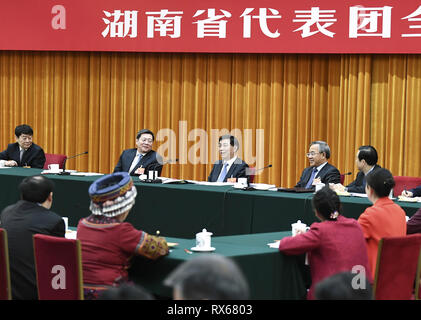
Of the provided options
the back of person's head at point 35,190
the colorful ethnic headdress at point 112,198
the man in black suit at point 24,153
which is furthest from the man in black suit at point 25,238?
the man in black suit at point 24,153

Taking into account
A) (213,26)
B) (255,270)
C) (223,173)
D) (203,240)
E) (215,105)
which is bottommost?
(255,270)

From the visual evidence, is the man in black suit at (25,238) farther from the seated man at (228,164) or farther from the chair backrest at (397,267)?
the seated man at (228,164)

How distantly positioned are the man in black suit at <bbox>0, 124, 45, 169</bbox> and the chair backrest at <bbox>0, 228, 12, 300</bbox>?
12.1 feet

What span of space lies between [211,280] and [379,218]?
2.20 m

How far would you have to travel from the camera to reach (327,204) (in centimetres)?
328

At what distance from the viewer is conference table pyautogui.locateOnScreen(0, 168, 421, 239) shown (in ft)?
15.7

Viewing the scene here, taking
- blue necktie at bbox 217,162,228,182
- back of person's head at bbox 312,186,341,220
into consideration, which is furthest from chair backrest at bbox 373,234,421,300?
blue necktie at bbox 217,162,228,182

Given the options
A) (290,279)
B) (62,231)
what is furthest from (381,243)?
(62,231)

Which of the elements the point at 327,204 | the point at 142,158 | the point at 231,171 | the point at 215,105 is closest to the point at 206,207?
the point at 231,171

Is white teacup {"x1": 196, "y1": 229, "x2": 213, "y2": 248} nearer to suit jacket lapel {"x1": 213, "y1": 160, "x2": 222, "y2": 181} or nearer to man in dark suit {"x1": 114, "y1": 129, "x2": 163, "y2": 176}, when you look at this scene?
suit jacket lapel {"x1": 213, "y1": 160, "x2": 222, "y2": 181}

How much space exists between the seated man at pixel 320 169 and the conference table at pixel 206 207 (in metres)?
0.65

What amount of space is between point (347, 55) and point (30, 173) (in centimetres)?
316

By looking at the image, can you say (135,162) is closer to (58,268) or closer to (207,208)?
(207,208)

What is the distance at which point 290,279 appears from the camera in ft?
11.1
